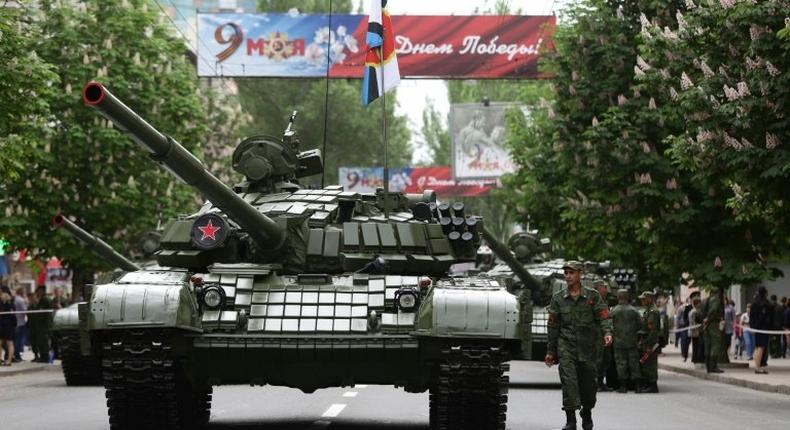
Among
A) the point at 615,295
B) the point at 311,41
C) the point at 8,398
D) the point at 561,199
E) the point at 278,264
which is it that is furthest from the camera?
the point at 311,41

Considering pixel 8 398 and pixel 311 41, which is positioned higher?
pixel 311 41

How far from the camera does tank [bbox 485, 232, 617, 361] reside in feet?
87.4

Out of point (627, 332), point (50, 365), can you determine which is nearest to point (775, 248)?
point (627, 332)

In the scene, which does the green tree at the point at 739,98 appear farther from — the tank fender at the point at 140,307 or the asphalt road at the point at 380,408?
the tank fender at the point at 140,307

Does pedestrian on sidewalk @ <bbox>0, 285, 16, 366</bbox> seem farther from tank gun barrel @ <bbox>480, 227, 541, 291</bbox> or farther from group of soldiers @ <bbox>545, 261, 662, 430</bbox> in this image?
group of soldiers @ <bbox>545, 261, 662, 430</bbox>

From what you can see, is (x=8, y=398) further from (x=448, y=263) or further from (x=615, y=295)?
(x=615, y=295)

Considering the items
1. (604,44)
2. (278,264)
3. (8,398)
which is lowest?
(8,398)

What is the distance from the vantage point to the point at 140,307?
14820 millimetres

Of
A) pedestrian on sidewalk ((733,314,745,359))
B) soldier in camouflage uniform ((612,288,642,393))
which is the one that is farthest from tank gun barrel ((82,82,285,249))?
pedestrian on sidewalk ((733,314,745,359))

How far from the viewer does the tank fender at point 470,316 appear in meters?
14.8

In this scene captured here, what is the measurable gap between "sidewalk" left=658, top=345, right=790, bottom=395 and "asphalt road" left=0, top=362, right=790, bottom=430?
0.62 meters

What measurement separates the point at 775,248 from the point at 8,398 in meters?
15.1

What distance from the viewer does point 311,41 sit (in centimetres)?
5122

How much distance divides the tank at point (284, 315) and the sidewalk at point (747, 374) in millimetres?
11924
